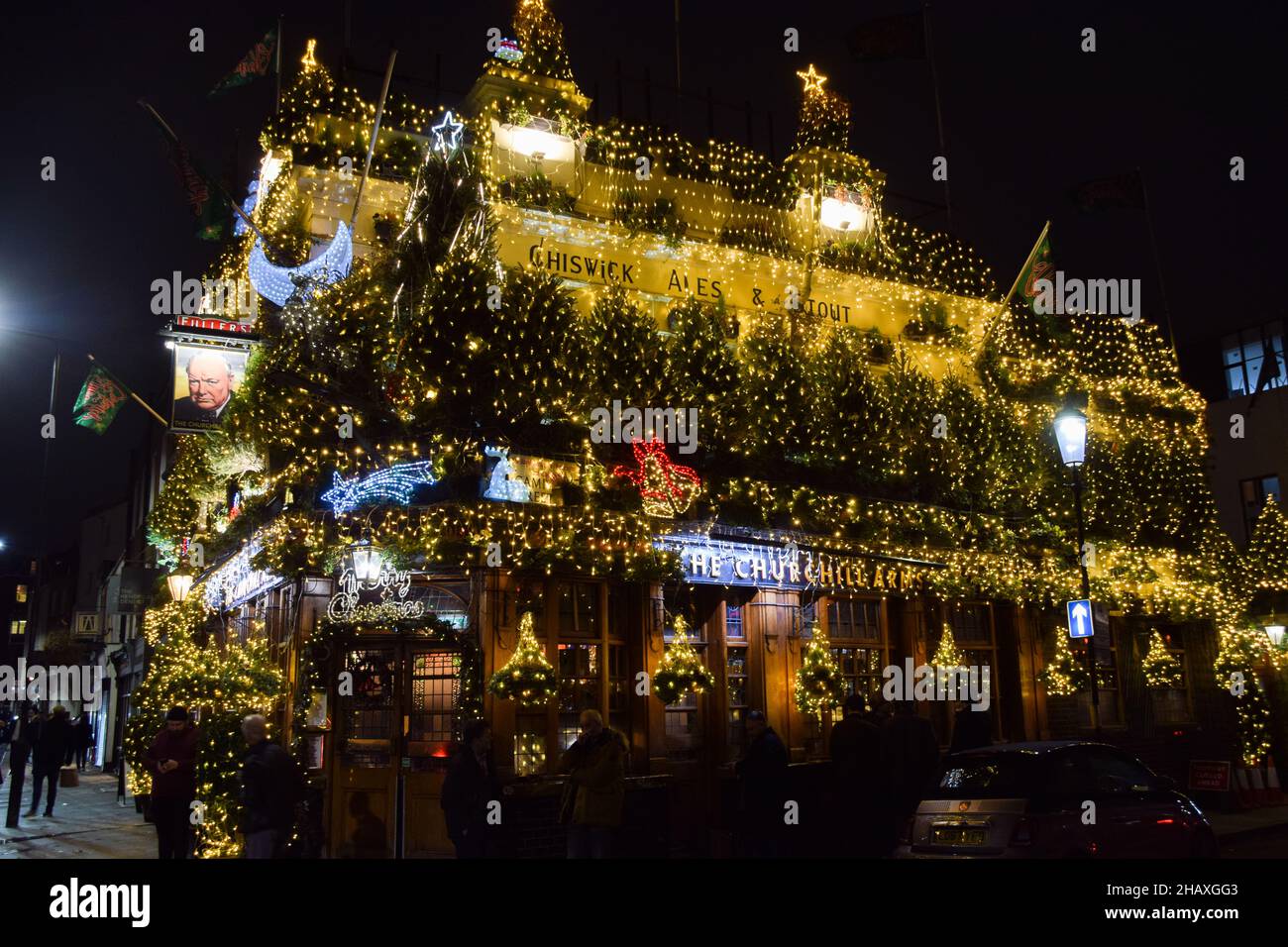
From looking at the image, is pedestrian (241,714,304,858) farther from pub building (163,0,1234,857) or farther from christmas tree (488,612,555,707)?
christmas tree (488,612,555,707)

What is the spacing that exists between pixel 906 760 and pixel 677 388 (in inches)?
241

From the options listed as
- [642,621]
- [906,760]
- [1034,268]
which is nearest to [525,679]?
[642,621]

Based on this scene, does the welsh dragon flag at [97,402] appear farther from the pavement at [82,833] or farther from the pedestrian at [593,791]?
the pedestrian at [593,791]

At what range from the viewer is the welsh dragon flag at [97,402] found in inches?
779

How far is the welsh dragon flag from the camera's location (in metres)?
19.8

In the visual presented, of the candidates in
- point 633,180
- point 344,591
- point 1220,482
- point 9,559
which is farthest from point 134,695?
point 9,559

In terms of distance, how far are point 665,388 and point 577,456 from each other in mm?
1788

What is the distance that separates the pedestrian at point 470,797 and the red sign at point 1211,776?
1383cm

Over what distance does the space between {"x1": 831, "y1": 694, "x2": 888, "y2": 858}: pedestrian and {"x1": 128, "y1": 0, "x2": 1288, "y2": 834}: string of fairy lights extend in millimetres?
2585

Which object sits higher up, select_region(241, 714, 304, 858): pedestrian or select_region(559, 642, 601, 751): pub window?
select_region(559, 642, 601, 751): pub window

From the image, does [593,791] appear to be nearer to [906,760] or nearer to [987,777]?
[987,777]

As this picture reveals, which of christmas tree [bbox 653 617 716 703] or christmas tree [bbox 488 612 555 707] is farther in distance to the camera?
christmas tree [bbox 653 617 716 703]

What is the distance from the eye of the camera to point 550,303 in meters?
14.0

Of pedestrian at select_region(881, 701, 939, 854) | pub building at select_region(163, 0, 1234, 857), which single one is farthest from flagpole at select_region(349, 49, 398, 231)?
pedestrian at select_region(881, 701, 939, 854)
